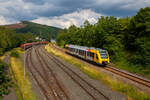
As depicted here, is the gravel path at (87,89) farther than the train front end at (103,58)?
No

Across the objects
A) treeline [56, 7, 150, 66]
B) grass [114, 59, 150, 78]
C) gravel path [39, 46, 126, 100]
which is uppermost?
treeline [56, 7, 150, 66]

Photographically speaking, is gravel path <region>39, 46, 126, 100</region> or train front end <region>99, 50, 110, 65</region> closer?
gravel path <region>39, 46, 126, 100</region>

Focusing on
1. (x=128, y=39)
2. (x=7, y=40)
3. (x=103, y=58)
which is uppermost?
(x=128, y=39)

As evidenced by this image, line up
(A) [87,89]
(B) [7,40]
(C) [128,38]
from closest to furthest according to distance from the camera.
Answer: (A) [87,89] < (C) [128,38] < (B) [7,40]

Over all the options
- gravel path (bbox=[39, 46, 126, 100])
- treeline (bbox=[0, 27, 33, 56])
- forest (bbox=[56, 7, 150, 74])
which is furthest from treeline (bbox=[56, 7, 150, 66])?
treeline (bbox=[0, 27, 33, 56])

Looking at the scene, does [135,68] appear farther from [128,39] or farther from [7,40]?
[7,40]

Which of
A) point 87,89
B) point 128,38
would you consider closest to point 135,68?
point 128,38

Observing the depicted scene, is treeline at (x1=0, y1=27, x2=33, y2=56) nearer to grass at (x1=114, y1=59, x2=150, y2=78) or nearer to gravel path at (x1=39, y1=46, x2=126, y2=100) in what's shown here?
gravel path at (x1=39, y1=46, x2=126, y2=100)

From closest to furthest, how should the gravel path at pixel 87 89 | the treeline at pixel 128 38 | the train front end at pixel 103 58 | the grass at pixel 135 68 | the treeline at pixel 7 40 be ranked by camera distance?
the gravel path at pixel 87 89 < the grass at pixel 135 68 < the train front end at pixel 103 58 < the treeline at pixel 128 38 < the treeline at pixel 7 40

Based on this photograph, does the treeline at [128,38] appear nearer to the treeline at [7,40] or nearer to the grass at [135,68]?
the grass at [135,68]

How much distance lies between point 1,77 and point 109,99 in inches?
381

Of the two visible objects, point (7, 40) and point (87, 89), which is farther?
point (7, 40)

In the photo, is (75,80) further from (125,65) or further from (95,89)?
(125,65)

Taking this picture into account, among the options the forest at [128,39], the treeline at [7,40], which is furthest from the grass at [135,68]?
the treeline at [7,40]
